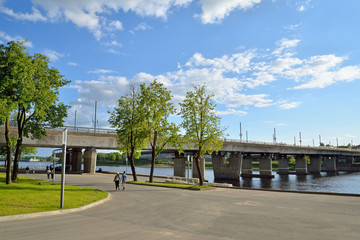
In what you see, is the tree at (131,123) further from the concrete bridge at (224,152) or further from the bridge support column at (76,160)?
the bridge support column at (76,160)

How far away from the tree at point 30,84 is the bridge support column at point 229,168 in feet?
193

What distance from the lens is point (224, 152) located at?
8250cm

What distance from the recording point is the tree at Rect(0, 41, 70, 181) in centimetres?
2209

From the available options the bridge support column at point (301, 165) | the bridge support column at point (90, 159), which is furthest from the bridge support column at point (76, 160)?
the bridge support column at point (301, 165)

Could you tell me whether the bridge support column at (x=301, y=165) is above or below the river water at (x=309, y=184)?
above

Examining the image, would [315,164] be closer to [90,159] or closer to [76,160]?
[76,160]

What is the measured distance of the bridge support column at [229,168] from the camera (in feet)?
255

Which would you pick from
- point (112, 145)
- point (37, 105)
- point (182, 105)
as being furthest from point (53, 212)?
point (112, 145)

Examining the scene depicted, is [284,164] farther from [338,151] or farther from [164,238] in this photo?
[164,238]

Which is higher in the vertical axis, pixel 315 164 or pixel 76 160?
pixel 76 160

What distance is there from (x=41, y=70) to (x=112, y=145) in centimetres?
2833

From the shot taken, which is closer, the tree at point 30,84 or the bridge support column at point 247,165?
the tree at point 30,84

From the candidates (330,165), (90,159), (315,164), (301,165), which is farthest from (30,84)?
(330,165)

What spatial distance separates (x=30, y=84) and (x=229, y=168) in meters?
65.1
